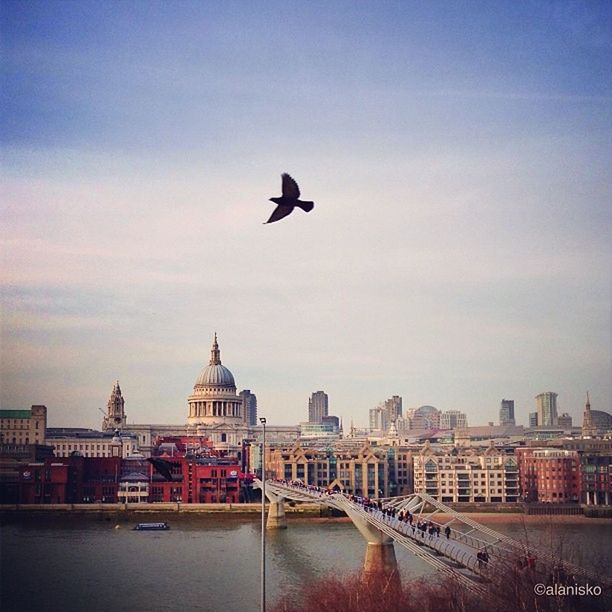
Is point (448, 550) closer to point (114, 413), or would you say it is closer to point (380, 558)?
point (380, 558)

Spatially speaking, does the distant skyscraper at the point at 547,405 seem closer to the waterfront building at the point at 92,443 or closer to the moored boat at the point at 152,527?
the moored boat at the point at 152,527

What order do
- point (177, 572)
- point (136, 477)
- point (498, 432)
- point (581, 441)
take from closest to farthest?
point (177, 572), point (136, 477), point (581, 441), point (498, 432)

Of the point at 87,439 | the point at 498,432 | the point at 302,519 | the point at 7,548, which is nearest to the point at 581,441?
the point at 302,519

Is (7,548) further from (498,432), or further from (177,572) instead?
(498,432)

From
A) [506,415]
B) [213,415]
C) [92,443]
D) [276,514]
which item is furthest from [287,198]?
[506,415]

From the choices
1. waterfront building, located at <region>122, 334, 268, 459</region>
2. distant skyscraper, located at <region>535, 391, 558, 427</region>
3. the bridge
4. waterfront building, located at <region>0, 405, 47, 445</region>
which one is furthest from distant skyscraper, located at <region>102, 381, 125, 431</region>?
the bridge

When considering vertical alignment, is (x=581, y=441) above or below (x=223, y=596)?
above

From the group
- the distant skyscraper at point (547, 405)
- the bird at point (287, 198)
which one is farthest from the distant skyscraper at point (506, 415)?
the bird at point (287, 198)
